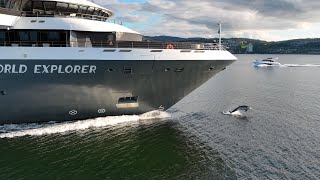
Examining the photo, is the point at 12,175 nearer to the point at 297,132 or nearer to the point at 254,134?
the point at 254,134

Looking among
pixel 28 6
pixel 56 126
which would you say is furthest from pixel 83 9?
pixel 56 126

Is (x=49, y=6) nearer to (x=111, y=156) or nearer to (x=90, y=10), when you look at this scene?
(x=90, y=10)

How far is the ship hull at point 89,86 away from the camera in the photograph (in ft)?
68.6

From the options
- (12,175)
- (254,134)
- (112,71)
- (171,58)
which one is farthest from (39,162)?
(254,134)

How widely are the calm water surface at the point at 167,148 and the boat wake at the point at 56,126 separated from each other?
0.21 feet

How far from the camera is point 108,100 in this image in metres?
23.7

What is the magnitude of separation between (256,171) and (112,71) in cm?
1150

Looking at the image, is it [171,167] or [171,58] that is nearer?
[171,167]

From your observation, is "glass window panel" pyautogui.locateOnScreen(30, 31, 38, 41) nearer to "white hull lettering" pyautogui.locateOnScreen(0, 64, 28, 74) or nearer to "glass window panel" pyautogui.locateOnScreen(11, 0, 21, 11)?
"glass window panel" pyautogui.locateOnScreen(11, 0, 21, 11)

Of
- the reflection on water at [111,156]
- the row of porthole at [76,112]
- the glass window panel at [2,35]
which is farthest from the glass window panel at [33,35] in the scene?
the reflection on water at [111,156]

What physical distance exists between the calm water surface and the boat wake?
0.21 feet

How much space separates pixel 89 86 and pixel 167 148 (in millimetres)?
7027

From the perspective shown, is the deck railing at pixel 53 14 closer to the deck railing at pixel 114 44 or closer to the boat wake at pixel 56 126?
the deck railing at pixel 114 44

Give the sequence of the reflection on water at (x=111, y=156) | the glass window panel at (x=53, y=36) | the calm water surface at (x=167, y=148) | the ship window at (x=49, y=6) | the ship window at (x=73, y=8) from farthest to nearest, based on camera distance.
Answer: the ship window at (x=73, y=8), the ship window at (x=49, y=6), the glass window panel at (x=53, y=36), the calm water surface at (x=167, y=148), the reflection on water at (x=111, y=156)
